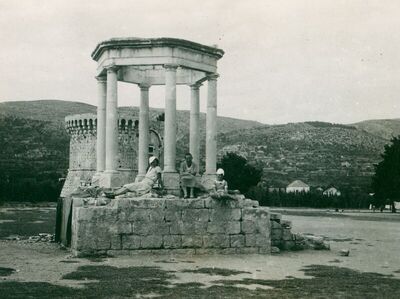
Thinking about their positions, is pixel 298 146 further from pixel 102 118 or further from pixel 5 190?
pixel 102 118

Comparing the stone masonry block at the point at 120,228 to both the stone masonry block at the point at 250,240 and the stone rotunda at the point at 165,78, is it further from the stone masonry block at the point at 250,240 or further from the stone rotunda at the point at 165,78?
the stone masonry block at the point at 250,240

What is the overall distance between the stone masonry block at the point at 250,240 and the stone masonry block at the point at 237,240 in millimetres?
98

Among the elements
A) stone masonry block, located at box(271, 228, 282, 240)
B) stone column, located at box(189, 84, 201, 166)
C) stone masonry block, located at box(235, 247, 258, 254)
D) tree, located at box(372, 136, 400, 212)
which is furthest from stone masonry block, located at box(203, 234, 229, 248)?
tree, located at box(372, 136, 400, 212)

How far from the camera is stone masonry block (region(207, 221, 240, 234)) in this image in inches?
623

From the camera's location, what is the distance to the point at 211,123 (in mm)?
18609

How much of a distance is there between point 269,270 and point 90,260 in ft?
13.9

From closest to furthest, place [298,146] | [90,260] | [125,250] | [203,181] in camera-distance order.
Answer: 1. [90,260]
2. [125,250]
3. [203,181]
4. [298,146]

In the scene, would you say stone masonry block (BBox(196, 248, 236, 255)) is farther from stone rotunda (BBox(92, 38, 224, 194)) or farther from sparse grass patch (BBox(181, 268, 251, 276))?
sparse grass patch (BBox(181, 268, 251, 276))

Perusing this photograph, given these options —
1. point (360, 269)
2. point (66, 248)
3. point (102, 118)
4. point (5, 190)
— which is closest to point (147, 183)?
point (66, 248)

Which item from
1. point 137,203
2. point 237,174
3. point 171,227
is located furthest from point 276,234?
point 237,174

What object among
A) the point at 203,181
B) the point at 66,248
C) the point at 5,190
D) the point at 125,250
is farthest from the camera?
the point at 5,190

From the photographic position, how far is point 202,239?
51.5 feet

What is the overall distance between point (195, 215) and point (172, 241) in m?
0.90

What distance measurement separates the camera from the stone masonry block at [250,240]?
1609 centimetres
